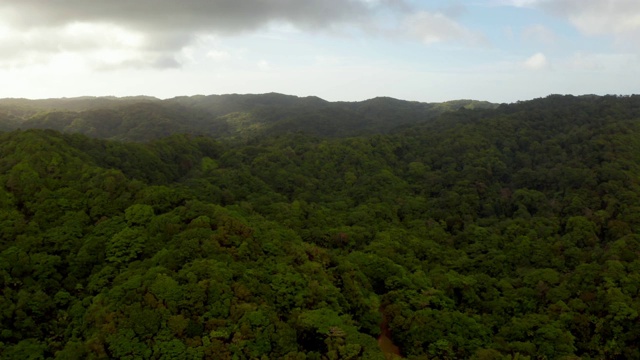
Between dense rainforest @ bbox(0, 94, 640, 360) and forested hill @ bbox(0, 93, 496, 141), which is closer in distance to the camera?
dense rainforest @ bbox(0, 94, 640, 360)

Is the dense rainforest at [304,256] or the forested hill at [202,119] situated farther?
the forested hill at [202,119]

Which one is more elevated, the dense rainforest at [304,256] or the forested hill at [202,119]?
the forested hill at [202,119]

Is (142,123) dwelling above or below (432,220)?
above

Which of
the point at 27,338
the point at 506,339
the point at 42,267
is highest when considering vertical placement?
the point at 42,267

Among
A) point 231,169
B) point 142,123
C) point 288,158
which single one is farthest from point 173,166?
point 142,123

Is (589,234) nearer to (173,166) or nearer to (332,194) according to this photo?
(332,194)
